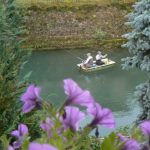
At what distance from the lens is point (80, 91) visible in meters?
1.06

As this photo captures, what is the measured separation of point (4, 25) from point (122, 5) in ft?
43.4

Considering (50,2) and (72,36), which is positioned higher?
(50,2)

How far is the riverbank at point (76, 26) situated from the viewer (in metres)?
16.8

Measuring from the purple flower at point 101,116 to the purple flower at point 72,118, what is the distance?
0.03m

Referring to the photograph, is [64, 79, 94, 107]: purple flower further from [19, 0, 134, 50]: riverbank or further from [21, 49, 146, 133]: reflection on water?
[19, 0, 134, 50]: riverbank

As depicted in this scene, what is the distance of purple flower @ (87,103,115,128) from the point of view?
3.44 ft

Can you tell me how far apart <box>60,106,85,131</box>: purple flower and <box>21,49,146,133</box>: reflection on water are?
8.87 metres

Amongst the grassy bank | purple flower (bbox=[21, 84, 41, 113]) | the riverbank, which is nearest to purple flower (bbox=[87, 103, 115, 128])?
purple flower (bbox=[21, 84, 41, 113])

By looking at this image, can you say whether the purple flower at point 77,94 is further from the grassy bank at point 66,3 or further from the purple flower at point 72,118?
the grassy bank at point 66,3

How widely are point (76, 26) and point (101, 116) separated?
54.0 ft

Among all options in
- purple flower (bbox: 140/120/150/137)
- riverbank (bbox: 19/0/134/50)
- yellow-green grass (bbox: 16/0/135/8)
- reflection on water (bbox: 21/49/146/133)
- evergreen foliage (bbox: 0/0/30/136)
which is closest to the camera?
purple flower (bbox: 140/120/150/137)

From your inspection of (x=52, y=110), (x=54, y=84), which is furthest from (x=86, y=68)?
(x=52, y=110)

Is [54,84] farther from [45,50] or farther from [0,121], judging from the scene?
[0,121]

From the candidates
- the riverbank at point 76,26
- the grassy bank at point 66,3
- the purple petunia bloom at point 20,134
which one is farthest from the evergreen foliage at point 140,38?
the grassy bank at point 66,3
